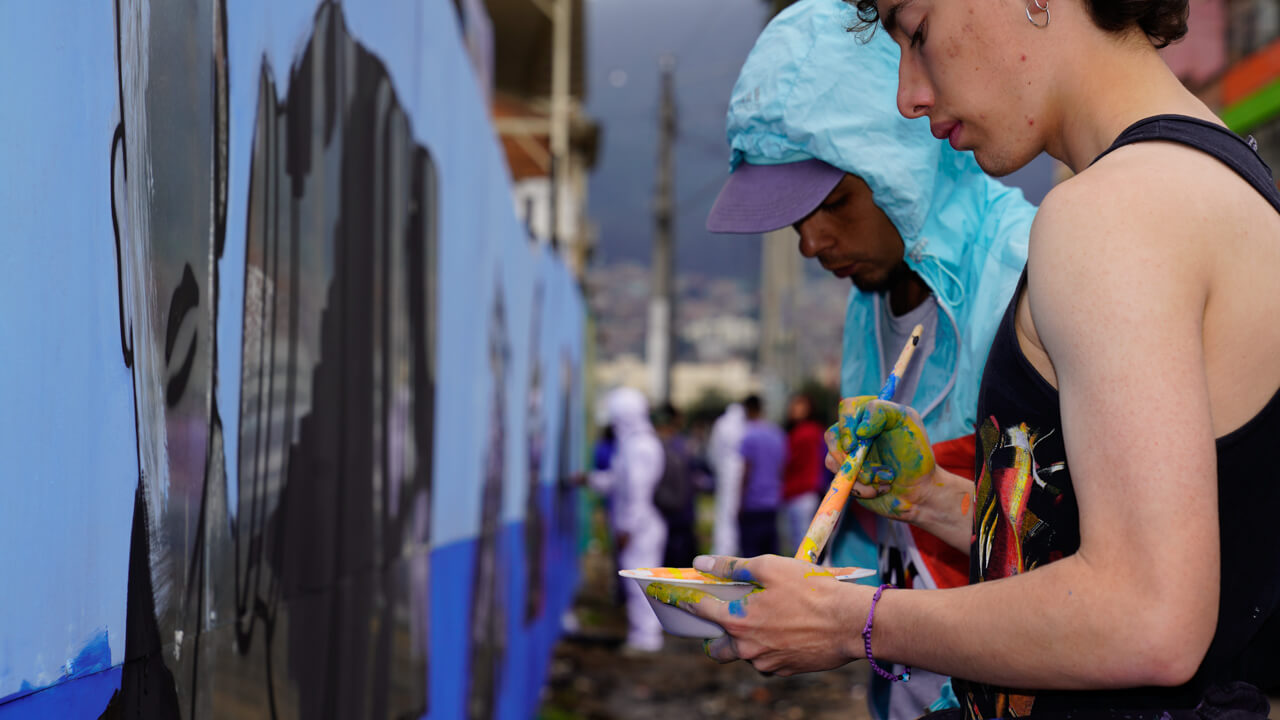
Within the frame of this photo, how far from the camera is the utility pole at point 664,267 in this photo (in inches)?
950

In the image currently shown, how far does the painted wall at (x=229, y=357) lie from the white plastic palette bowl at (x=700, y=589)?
593 mm

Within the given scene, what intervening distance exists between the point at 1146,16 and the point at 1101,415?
510 mm

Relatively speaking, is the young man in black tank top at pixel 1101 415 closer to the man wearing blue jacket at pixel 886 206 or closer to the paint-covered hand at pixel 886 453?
the paint-covered hand at pixel 886 453

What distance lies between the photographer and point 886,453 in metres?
1.97

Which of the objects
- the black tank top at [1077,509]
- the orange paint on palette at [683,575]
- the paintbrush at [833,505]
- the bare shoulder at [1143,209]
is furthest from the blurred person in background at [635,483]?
the bare shoulder at [1143,209]

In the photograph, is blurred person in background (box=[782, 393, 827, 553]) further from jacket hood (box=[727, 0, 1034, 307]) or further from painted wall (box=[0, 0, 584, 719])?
jacket hood (box=[727, 0, 1034, 307])

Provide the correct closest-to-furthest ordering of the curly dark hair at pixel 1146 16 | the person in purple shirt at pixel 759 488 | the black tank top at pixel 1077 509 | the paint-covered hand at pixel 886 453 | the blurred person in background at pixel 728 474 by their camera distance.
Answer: the black tank top at pixel 1077 509 → the curly dark hair at pixel 1146 16 → the paint-covered hand at pixel 886 453 → the person in purple shirt at pixel 759 488 → the blurred person in background at pixel 728 474

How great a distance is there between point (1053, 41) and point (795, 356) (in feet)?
105

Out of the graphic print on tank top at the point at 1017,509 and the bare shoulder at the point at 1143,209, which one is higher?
the bare shoulder at the point at 1143,209

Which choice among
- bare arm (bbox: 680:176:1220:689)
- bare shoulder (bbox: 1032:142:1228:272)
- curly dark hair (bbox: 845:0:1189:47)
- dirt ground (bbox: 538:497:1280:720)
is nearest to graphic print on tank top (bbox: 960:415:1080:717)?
bare arm (bbox: 680:176:1220:689)

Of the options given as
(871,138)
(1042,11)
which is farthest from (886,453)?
(1042,11)

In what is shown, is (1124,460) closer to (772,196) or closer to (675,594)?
(675,594)

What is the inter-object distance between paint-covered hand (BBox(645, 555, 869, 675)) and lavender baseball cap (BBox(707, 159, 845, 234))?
94 centimetres

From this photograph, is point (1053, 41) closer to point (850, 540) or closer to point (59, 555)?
point (59, 555)
